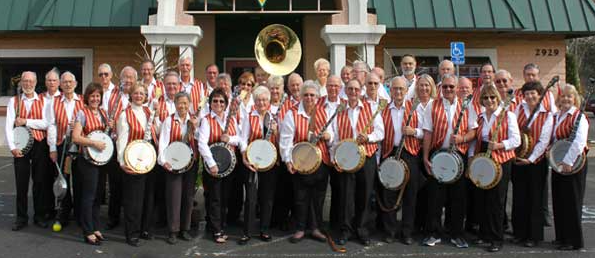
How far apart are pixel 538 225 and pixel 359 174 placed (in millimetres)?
1836

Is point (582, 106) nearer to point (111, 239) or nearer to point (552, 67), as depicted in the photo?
point (111, 239)

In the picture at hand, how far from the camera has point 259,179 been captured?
5.71 metres

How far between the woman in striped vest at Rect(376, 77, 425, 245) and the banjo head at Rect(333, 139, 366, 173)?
15.8 inches

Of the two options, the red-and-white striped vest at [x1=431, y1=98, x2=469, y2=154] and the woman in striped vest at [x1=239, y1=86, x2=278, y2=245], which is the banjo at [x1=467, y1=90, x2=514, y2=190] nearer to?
the red-and-white striped vest at [x1=431, y1=98, x2=469, y2=154]

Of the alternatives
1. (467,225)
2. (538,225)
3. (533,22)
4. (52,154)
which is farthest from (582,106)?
(533,22)

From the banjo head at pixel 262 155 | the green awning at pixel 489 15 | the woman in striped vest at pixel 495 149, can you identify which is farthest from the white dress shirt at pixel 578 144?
the green awning at pixel 489 15

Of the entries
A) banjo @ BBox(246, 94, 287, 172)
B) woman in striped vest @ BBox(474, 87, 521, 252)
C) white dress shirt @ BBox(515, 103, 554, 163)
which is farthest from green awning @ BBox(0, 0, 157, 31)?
white dress shirt @ BBox(515, 103, 554, 163)

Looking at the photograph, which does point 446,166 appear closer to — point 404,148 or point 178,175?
point 404,148

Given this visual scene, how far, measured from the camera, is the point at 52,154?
5949mm

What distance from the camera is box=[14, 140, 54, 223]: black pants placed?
6113mm

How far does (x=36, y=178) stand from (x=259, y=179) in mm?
2553

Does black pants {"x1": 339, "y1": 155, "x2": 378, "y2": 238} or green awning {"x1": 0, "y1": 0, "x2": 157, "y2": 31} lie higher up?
green awning {"x1": 0, "y1": 0, "x2": 157, "y2": 31}

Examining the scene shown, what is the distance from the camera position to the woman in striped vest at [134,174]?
5488mm

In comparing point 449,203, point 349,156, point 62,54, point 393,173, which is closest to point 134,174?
point 349,156
